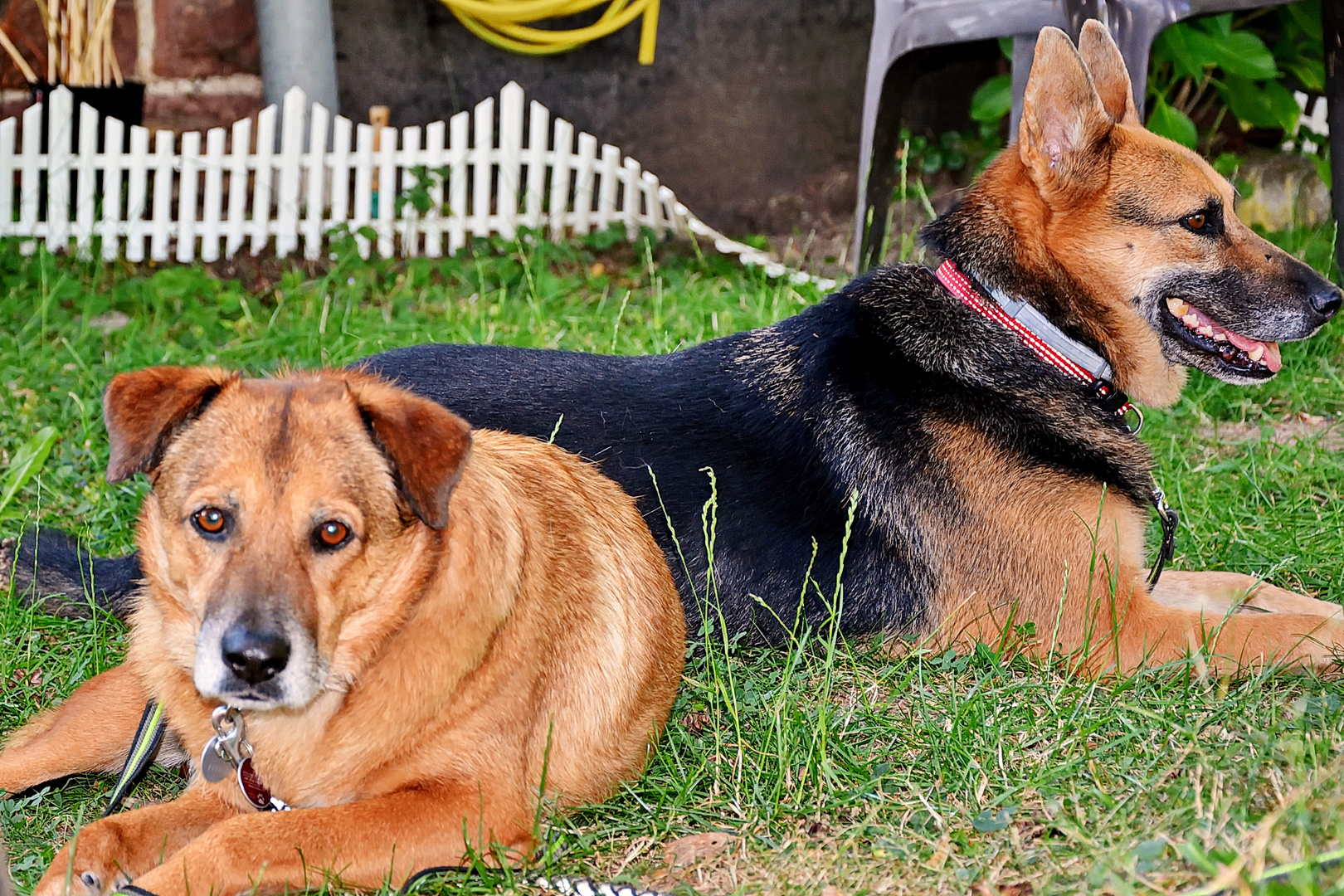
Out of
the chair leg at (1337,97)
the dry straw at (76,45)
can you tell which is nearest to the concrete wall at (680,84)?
the dry straw at (76,45)

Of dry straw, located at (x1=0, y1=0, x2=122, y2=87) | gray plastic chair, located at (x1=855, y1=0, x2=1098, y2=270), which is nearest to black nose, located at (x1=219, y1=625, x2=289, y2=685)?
gray plastic chair, located at (x1=855, y1=0, x2=1098, y2=270)

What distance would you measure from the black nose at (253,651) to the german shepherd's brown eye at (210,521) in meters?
0.24

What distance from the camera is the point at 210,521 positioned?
2.54m

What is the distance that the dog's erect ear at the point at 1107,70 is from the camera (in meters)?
4.06

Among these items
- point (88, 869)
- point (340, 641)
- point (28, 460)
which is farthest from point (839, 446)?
point (28, 460)

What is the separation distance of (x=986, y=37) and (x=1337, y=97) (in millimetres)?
1636

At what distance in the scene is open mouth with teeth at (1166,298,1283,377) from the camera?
378cm

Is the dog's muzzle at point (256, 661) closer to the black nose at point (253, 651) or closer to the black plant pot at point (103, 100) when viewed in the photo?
the black nose at point (253, 651)

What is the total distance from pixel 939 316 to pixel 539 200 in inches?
171

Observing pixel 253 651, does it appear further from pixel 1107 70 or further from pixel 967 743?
pixel 1107 70

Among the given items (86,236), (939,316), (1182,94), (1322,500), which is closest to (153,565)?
(939,316)

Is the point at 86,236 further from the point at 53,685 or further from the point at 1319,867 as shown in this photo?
the point at 1319,867

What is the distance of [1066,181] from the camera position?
373 centimetres

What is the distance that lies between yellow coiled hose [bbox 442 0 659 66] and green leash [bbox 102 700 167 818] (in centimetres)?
541
